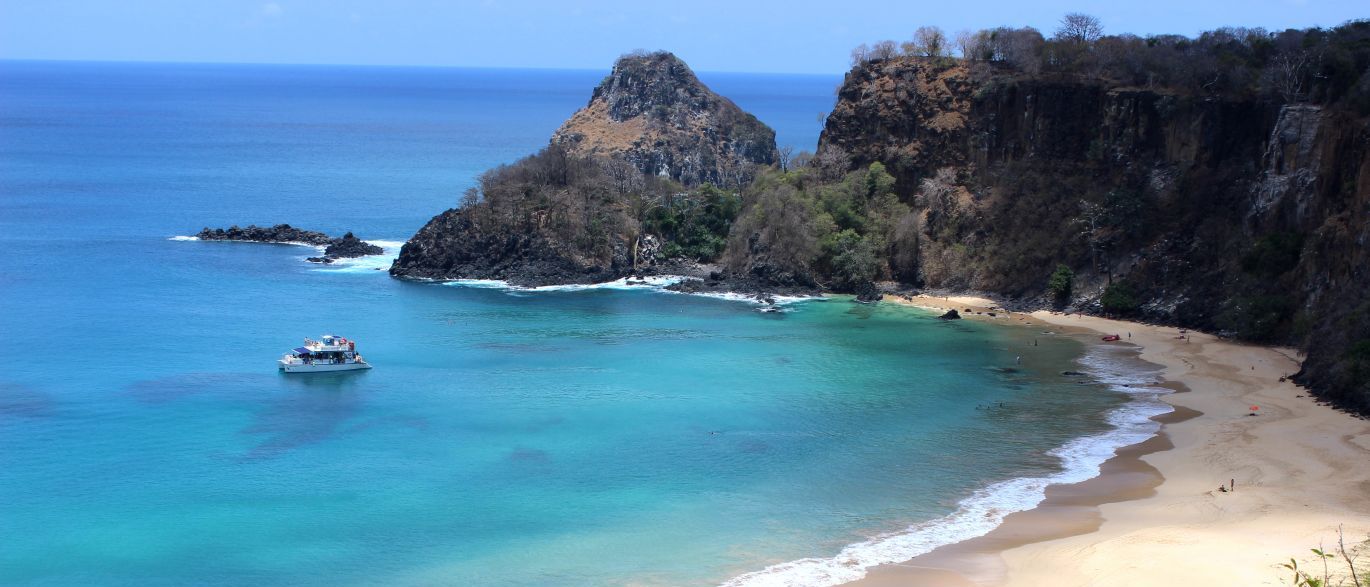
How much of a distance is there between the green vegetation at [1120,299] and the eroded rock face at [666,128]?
155 ft

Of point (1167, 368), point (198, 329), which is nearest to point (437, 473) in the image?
point (198, 329)

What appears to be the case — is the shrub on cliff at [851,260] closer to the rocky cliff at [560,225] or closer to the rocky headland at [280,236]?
the rocky cliff at [560,225]

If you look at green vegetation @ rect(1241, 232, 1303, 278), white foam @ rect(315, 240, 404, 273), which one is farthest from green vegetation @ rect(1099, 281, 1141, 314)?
white foam @ rect(315, 240, 404, 273)

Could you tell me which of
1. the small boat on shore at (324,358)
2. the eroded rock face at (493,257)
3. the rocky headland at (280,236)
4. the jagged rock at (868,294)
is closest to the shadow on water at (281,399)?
the small boat on shore at (324,358)

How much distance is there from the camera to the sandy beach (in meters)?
35.4

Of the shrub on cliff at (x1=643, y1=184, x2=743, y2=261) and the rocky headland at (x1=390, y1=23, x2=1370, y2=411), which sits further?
the shrub on cliff at (x1=643, y1=184, x2=743, y2=261)

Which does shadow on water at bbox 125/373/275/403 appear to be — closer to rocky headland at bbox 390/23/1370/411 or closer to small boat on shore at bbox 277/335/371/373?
small boat on shore at bbox 277/335/371/373

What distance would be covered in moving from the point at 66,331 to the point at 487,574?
139 feet

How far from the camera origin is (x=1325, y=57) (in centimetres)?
6619

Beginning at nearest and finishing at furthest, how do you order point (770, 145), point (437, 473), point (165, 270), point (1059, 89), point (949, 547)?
point (949, 547)
point (437, 473)
point (1059, 89)
point (165, 270)
point (770, 145)

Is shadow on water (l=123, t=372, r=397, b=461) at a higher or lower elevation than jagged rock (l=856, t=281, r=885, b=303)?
lower

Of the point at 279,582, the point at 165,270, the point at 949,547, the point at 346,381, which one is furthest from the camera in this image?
the point at 165,270

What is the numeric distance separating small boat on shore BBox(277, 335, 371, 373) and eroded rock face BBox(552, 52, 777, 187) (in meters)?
55.7

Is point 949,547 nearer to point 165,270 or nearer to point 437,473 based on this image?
point 437,473
